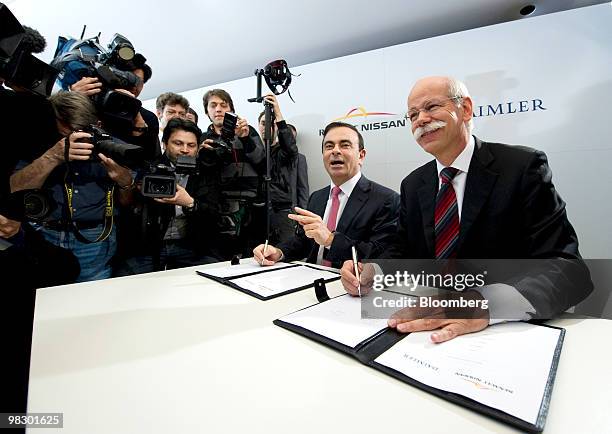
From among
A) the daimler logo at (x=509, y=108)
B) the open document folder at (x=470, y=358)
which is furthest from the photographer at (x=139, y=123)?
the daimler logo at (x=509, y=108)

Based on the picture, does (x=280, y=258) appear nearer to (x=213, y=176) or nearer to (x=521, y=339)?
(x=213, y=176)

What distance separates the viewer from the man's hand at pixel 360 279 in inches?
35.3

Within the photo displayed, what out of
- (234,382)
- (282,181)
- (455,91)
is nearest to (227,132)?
(282,181)

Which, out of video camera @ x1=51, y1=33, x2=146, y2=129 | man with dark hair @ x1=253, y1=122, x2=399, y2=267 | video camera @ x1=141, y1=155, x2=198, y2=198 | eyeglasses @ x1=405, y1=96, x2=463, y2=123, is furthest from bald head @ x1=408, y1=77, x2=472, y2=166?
video camera @ x1=51, y1=33, x2=146, y2=129

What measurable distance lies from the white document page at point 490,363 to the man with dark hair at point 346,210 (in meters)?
0.72

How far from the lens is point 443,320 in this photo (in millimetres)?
643

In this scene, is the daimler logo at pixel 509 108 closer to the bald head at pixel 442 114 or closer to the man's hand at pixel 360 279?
the bald head at pixel 442 114

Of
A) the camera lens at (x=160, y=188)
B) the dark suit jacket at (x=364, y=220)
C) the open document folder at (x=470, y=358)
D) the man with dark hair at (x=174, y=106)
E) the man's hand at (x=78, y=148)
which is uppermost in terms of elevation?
the man with dark hair at (x=174, y=106)

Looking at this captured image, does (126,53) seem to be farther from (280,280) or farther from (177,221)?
(280,280)

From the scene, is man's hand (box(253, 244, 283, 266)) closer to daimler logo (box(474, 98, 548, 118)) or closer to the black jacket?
the black jacket

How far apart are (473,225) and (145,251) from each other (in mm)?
1723

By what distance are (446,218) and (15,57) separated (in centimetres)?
127

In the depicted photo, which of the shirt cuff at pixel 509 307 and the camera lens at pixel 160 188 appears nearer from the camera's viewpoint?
the shirt cuff at pixel 509 307

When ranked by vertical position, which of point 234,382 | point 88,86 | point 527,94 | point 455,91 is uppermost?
point 527,94
